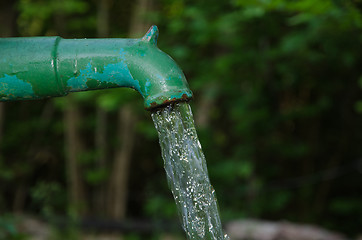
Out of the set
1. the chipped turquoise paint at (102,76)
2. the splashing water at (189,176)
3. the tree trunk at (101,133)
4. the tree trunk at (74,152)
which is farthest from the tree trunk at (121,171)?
the chipped turquoise paint at (102,76)

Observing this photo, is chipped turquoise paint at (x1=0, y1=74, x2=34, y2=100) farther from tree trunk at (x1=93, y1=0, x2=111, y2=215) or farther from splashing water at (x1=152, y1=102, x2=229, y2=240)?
tree trunk at (x1=93, y1=0, x2=111, y2=215)

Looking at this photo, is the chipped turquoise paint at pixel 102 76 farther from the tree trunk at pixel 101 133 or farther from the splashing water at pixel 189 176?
the tree trunk at pixel 101 133

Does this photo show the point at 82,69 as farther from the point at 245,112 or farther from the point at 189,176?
the point at 245,112

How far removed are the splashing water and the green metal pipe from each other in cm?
9

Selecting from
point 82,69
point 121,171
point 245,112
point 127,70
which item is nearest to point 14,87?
point 82,69

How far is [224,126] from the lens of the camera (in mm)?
5738

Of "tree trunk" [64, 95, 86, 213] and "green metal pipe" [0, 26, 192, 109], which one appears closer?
"green metal pipe" [0, 26, 192, 109]

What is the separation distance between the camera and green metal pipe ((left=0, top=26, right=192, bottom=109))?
108 cm

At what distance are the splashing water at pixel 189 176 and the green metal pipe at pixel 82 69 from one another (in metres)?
0.09

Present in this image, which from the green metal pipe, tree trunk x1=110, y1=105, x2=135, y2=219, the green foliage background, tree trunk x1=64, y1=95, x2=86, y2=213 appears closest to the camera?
the green metal pipe

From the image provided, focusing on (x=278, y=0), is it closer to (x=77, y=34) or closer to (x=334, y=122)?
(x=77, y=34)

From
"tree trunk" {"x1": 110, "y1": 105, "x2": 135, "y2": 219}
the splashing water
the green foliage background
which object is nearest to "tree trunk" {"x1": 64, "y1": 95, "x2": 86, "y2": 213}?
the green foliage background

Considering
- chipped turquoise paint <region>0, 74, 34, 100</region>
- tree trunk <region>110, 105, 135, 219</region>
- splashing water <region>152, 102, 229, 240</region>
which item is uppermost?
tree trunk <region>110, 105, 135, 219</region>

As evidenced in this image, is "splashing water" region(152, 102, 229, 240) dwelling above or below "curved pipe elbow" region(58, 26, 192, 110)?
below
